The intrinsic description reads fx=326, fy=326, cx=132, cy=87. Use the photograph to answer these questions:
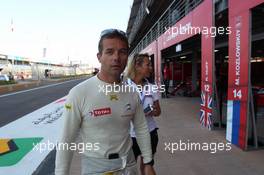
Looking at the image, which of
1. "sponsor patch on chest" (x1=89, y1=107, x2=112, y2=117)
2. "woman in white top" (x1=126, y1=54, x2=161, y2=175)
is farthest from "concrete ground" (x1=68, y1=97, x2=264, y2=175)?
"sponsor patch on chest" (x1=89, y1=107, x2=112, y2=117)

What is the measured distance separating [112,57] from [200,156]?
4.46m

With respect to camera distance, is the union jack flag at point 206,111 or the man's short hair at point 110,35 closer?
→ the man's short hair at point 110,35

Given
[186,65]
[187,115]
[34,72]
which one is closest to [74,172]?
[187,115]

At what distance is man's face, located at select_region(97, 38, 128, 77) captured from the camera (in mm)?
2197

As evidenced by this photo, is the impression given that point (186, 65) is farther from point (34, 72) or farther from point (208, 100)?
point (34, 72)

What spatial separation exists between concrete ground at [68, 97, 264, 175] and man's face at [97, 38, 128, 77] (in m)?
3.40

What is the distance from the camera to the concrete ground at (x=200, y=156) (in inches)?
209

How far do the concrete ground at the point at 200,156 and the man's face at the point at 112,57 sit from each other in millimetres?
3403

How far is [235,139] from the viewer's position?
6.83 metres

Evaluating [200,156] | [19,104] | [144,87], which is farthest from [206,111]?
[19,104]

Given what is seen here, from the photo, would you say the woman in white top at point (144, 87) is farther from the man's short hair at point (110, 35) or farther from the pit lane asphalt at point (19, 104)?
the pit lane asphalt at point (19, 104)

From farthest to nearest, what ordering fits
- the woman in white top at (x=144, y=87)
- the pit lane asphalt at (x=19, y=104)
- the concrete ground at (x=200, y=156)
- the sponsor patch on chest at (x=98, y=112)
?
the pit lane asphalt at (x=19, y=104) → the concrete ground at (x=200, y=156) → the woman in white top at (x=144, y=87) → the sponsor patch on chest at (x=98, y=112)

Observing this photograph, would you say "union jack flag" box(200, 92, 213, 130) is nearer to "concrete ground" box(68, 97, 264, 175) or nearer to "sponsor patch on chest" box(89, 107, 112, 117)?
"concrete ground" box(68, 97, 264, 175)

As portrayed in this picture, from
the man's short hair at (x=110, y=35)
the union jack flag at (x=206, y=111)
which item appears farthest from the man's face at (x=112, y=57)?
the union jack flag at (x=206, y=111)
